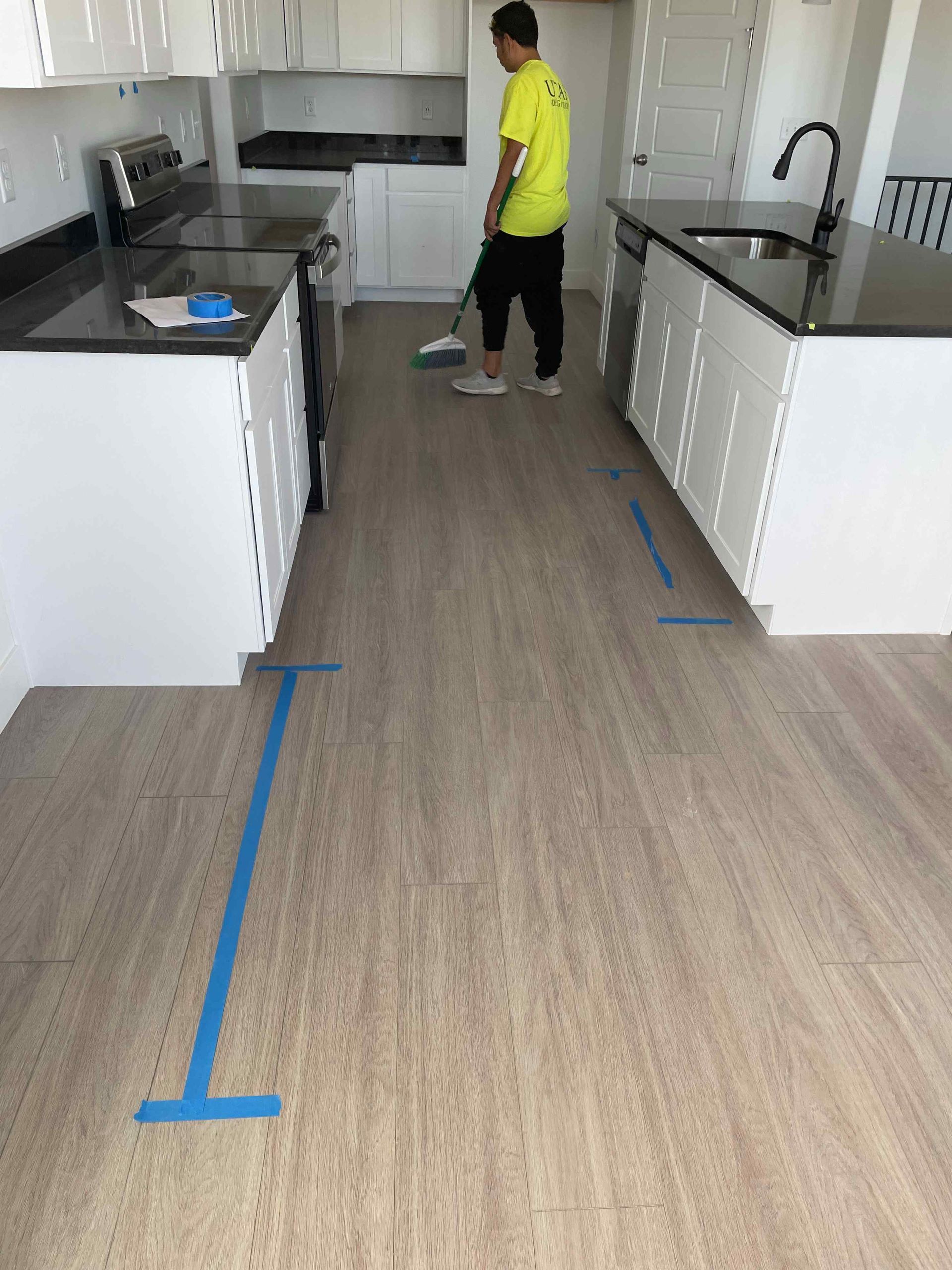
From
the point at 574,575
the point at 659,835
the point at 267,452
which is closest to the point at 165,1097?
the point at 659,835

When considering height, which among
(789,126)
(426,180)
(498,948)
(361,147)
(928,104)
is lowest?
(498,948)

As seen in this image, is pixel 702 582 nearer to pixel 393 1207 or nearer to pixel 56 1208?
pixel 393 1207

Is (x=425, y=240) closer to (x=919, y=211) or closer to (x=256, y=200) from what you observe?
(x=256, y=200)

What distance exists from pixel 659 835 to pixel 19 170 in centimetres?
222

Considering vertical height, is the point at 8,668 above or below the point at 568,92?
below

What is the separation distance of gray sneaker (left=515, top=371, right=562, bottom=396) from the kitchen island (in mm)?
1425

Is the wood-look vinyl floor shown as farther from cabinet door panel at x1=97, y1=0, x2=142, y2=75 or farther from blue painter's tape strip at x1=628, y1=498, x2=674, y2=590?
cabinet door panel at x1=97, y1=0, x2=142, y2=75

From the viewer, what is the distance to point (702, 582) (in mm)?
3057

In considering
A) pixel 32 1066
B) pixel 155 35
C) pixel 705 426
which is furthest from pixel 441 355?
pixel 32 1066

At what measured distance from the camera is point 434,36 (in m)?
5.53

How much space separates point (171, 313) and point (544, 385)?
266 cm

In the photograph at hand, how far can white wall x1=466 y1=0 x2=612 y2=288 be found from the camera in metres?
5.65

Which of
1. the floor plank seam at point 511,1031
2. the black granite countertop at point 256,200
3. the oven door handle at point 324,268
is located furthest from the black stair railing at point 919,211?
the floor plank seam at point 511,1031

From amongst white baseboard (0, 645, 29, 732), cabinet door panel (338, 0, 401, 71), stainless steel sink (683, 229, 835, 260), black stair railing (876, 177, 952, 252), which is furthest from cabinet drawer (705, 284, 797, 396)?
black stair railing (876, 177, 952, 252)
